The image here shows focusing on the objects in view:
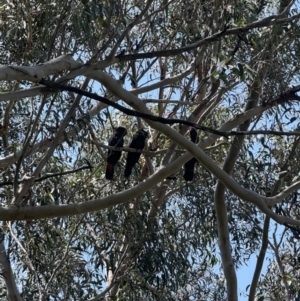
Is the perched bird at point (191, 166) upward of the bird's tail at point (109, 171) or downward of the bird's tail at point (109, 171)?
upward

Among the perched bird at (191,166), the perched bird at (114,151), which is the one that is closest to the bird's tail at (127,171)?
the perched bird at (114,151)

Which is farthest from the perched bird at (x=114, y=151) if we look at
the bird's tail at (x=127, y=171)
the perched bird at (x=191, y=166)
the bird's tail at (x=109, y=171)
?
the perched bird at (x=191, y=166)

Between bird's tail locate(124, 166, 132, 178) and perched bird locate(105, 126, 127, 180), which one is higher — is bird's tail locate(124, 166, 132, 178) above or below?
below

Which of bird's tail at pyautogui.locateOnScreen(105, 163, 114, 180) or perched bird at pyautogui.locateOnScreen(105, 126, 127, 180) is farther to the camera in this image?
bird's tail at pyautogui.locateOnScreen(105, 163, 114, 180)

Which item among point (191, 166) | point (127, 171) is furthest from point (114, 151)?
point (191, 166)

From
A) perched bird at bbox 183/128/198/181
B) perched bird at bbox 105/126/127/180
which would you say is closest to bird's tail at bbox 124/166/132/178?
perched bird at bbox 105/126/127/180

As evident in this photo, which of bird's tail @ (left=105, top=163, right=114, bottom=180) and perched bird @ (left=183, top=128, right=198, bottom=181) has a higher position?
perched bird @ (left=183, top=128, right=198, bottom=181)

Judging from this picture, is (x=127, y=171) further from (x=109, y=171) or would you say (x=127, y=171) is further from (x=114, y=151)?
(x=114, y=151)

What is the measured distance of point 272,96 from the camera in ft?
19.9

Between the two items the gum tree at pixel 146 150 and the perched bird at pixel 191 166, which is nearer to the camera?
the gum tree at pixel 146 150

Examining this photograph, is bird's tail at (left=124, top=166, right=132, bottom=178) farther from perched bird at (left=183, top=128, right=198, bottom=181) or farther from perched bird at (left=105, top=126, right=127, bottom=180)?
perched bird at (left=183, top=128, right=198, bottom=181)

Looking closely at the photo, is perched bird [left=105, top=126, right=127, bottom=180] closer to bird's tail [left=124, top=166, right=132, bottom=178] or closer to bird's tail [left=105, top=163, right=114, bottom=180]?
bird's tail [left=105, top=163, right=114, bottom=180]

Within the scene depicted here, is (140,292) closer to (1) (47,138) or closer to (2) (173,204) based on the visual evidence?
(2) (173,204)

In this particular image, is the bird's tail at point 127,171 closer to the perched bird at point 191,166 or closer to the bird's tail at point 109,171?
the bird's tail at point 109,171
